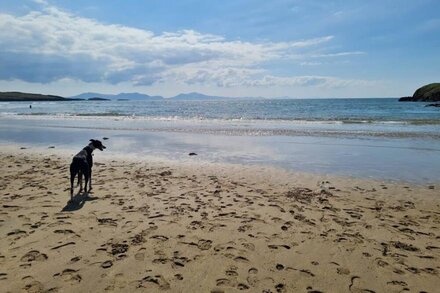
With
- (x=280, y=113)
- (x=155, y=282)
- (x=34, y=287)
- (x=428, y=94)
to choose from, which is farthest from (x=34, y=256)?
(x=428, y=94)

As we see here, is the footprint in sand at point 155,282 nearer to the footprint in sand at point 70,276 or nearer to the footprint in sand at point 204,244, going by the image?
the footprint in sand at point 70,276

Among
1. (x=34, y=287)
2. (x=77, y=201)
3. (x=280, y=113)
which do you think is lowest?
(x=34, y=287)

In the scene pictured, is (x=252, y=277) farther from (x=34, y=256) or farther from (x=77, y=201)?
(x=77, y=201)

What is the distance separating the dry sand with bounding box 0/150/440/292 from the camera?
4.26 m

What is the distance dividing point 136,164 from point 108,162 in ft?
4.08

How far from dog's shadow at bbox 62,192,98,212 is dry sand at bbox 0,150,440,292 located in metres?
0.02

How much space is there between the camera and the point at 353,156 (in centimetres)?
1366

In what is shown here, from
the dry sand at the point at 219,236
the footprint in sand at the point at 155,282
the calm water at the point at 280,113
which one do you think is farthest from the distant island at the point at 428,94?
the footprint in sand at the point at 155,282

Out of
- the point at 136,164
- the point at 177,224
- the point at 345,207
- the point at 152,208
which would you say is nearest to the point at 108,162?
the point at 136,164

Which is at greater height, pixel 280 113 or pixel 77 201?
pixel 280 113

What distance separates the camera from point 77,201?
7570 mm

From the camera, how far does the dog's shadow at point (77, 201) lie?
7094mm

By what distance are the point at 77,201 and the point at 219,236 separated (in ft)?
12.5

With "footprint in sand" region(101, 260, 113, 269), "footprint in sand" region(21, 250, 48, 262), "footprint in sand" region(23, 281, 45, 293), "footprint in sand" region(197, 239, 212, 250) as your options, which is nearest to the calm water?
"footprint in sand" region(197, 239, 212, 250)
